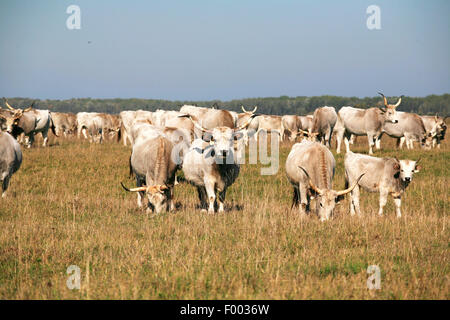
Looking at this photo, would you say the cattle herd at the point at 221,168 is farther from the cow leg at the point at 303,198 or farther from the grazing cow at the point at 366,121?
the grazing cow at the point at 366,121

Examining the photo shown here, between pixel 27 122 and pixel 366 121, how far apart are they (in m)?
17.5

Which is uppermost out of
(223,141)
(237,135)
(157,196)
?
(237,135)

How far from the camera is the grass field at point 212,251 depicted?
18.3ft

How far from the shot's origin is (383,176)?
11.2 metres

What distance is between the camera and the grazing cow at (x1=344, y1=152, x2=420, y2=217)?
10.9m

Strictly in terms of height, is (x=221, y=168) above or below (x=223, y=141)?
below

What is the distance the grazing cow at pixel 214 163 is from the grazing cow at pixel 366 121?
12700 millimetres

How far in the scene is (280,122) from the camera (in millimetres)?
44281

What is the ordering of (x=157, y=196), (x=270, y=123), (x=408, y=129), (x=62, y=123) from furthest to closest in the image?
(x=270, y=123)
(x=62, y=123)
(x=408, y=129)
(x=157, y=196)

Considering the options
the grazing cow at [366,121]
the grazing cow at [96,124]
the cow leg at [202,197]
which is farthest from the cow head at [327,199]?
the grazing cow at [96,124]

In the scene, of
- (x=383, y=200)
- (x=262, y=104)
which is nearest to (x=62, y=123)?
(x=383, y=200)

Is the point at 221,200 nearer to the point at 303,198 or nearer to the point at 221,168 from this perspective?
the point at 221,168
